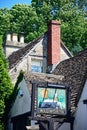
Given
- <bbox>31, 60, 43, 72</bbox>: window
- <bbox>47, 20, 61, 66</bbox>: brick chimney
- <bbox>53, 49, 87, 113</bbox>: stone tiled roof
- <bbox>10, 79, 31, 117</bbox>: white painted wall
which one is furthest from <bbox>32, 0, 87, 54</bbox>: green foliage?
<bbox>10, 79, 31, 117</bbox>: white painted wall

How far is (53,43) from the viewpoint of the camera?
116ft

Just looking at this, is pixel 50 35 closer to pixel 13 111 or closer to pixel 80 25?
pixel 13 111

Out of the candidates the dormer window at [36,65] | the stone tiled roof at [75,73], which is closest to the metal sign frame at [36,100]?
the stone tiled roof at [75,73]

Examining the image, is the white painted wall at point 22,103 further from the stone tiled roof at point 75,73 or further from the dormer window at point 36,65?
the dormer window at point 36,65

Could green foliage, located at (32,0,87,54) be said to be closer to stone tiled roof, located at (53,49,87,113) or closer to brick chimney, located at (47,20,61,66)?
brick chimney, located at (47,20,61,66)

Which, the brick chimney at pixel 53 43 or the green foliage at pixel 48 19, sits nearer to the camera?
the brick chimney at pixel 53 43

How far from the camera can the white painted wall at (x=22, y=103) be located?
87.2ft

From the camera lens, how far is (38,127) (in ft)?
77.2

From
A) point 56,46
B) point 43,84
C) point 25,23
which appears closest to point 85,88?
point 43,84

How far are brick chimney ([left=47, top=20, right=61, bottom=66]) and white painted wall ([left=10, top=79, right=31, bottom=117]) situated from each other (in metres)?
6.91

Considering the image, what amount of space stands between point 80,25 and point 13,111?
28052mm

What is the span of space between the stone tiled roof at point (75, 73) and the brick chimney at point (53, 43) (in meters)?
2.70

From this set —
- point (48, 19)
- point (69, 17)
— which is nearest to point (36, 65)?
point (69, 17)

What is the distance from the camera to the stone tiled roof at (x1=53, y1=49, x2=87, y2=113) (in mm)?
24625
